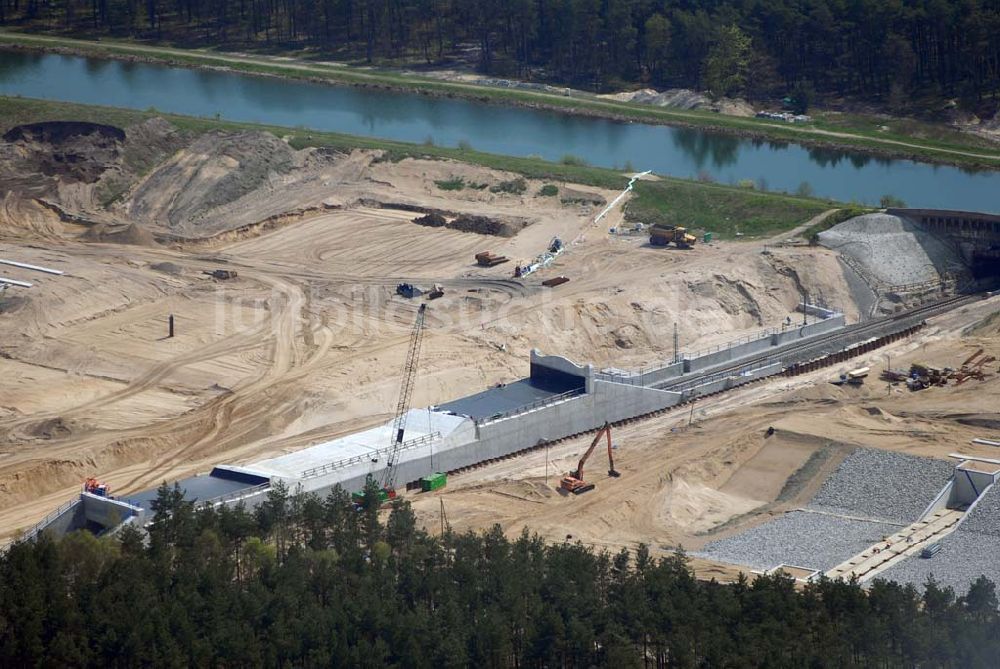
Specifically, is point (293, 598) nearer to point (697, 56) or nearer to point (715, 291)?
point (715, 291)

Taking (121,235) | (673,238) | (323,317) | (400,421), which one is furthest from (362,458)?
(121,235)

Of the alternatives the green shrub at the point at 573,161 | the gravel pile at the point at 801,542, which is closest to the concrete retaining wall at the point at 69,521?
the gravel pile at the point at 801,542

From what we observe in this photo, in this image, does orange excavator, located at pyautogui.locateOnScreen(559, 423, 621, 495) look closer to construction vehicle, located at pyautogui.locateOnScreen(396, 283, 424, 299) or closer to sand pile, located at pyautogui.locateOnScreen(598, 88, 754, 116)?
construction vehicle, located at pyautogui.locateOnScreen(396, 283, 424, 299)

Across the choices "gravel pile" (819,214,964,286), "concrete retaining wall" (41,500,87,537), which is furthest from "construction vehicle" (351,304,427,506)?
"gravel pile" (819,214,964,286)

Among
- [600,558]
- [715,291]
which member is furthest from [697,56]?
[600,558]

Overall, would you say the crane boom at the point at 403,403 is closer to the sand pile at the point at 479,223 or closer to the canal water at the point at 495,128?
the sand pile at the point at 479,223

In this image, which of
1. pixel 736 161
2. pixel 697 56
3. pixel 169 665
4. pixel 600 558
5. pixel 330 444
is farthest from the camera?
pixel 697 56

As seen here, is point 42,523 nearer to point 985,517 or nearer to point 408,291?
point 408,291
